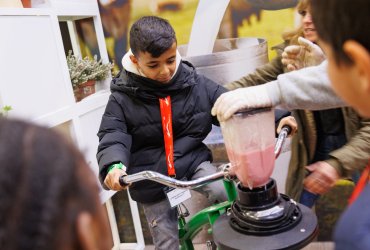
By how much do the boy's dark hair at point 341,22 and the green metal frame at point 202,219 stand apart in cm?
82

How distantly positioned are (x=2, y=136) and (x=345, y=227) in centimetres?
47

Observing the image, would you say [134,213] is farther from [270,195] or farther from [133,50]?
[270,195]

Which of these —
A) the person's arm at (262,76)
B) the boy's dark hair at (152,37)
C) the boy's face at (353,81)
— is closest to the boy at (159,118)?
the boy's dark hair at (152,37)

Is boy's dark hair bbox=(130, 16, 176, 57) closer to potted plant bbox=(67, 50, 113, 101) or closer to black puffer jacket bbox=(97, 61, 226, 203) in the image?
black puffer jacket bbox=(97, 61, 226, 203)

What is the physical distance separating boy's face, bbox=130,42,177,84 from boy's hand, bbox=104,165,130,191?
0.44 m

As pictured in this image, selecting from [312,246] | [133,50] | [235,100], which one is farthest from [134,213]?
[235,100]

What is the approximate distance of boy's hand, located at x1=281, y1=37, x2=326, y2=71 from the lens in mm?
1311

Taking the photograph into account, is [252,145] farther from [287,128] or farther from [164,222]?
[164,222]

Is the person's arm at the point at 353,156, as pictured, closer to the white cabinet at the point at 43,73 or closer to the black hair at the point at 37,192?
the white cabinet at the point at 43,73

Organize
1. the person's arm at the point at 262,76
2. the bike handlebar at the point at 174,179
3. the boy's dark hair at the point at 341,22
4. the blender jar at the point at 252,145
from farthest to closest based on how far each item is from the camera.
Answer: the person's arm at the point at 262,76, the bike handlebar at the point at 174,179, the blender jar at the point at 252,145, the boy's dark hair at the point at 341,22

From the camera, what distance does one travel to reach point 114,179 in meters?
1.24

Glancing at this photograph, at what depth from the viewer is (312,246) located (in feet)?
7.73

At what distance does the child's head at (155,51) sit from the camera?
1496 mm

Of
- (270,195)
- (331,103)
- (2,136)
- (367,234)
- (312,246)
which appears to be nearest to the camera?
(2,136)
